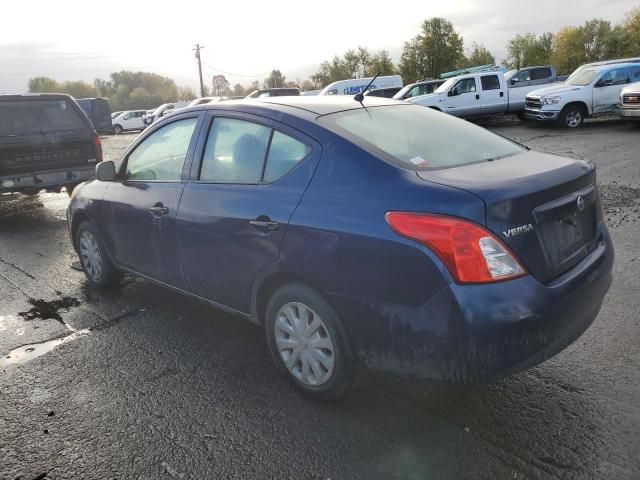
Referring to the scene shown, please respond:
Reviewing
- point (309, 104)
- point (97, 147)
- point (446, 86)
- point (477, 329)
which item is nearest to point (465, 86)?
point (446, 86)

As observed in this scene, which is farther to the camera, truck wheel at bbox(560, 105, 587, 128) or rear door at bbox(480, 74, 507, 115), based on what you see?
rear door at bbox(480, 74, 507, 115)

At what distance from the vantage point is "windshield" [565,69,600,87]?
53.9 ft

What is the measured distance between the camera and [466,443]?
2.49m

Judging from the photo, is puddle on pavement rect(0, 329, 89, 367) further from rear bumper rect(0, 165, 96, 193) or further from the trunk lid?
rear bumper rect(0, 165, 96, 193)

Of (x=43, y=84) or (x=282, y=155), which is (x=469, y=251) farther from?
(x=43, y=84)

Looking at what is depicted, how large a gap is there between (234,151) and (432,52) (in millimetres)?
45930

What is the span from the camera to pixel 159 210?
373 centimetres

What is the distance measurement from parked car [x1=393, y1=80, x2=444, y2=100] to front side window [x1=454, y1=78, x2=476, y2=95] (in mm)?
1536

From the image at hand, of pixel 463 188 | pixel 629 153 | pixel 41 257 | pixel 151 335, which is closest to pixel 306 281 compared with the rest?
pixel 463 188

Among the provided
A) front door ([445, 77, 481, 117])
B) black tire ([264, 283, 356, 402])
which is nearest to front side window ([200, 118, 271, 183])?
black tire ([264, 283, 356, 402])

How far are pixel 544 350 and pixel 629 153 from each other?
10.4 metres

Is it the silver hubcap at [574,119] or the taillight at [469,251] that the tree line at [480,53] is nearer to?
the silver hubcap at [574,119]

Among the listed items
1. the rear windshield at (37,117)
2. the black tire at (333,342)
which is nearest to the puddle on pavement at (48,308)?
the black tire at (333,342)

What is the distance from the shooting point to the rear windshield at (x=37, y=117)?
8117 mm
